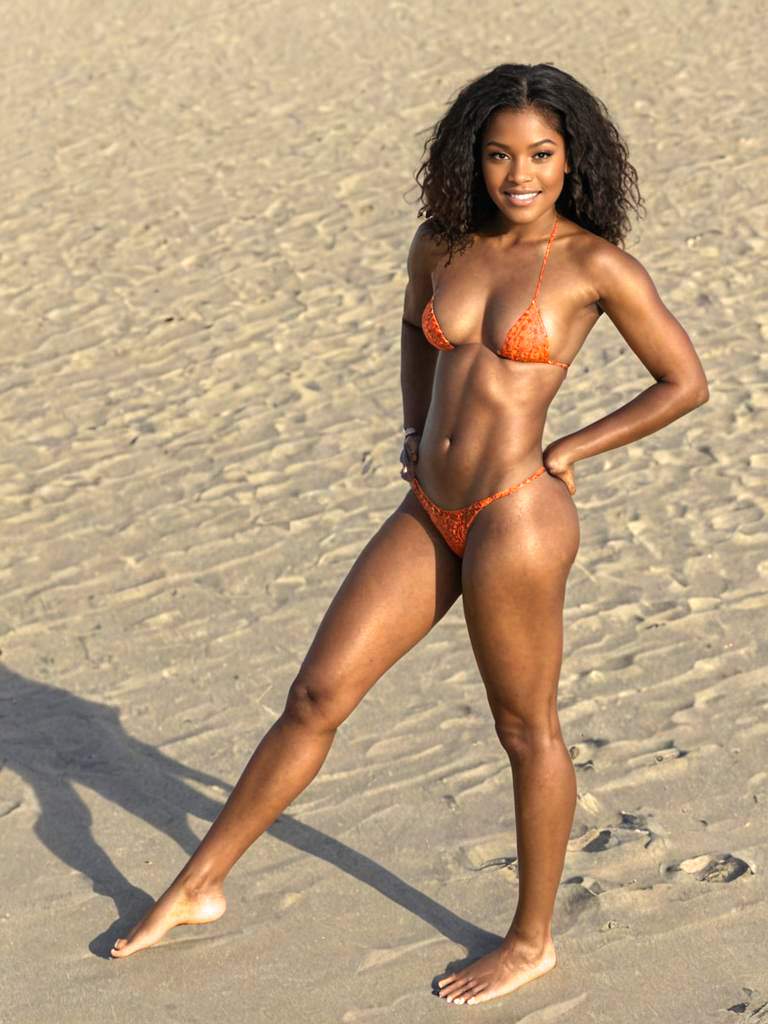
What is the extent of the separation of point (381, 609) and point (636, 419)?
690 mm

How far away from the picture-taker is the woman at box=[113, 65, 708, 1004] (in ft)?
10.6

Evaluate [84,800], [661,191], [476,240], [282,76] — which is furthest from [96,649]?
[282,76]

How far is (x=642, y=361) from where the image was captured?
3277mm

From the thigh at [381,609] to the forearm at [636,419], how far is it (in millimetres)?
384

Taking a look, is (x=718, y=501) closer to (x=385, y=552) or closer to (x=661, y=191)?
(x=385, y=552)

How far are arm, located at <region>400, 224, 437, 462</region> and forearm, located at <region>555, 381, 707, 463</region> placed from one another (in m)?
0.42

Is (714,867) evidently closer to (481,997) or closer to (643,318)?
(481,997)

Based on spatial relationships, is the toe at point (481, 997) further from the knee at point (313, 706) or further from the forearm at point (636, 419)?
the forearm at point (636, 419)

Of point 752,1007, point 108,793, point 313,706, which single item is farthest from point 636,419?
point 108,793

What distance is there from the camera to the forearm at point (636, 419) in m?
3.28

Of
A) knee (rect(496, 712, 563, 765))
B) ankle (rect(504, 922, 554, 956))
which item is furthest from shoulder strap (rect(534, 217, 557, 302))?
ankle (rect(504, 922, 554, 956))

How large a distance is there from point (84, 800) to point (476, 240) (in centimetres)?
212

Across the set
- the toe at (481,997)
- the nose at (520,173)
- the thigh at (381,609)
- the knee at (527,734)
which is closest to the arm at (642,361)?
the nose at (520,173)

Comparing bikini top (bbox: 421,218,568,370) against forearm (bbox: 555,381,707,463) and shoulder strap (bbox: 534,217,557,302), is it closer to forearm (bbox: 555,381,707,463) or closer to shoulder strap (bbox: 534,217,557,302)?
shoulder strap (bbox: 534,217,557,302)
